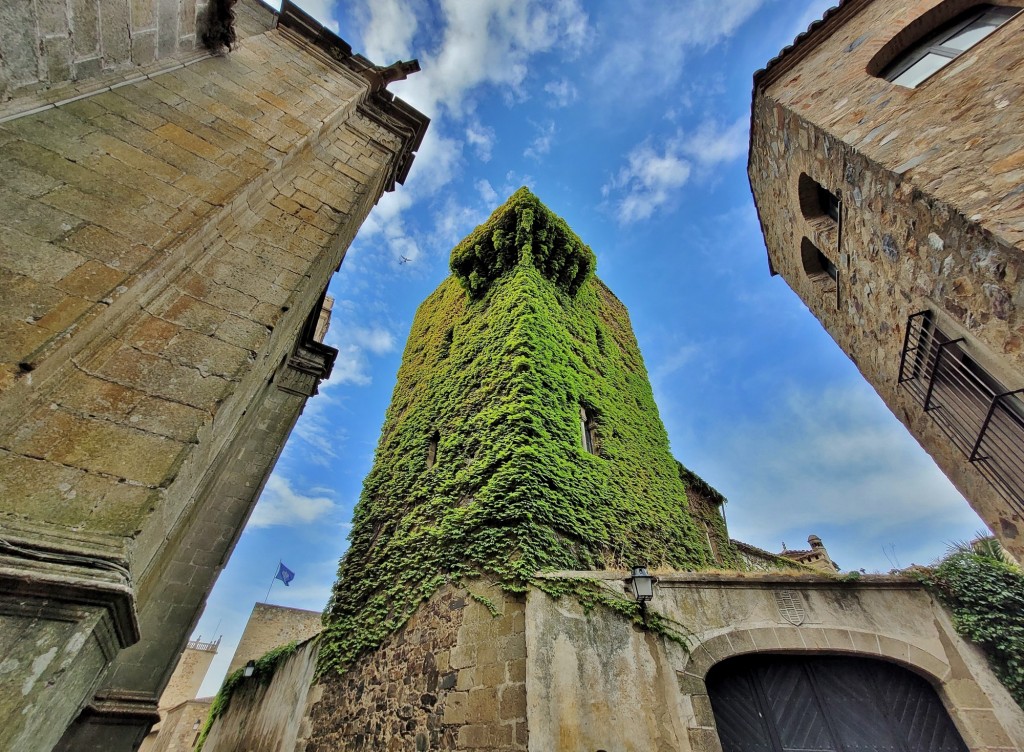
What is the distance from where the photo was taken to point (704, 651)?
5.04 meters

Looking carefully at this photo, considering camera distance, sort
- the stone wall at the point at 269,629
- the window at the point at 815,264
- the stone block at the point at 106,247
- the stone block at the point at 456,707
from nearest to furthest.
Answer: the stone block at the point at 106,247 < the stone block at the point at 456,707 < the window at the point at 815,264 < the stone wall at the point at 269,629

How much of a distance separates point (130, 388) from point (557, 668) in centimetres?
443

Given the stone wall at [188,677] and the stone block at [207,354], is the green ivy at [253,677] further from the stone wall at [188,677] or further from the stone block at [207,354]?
the stone wall at [188,677]

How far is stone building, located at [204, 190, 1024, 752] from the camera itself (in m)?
4.61

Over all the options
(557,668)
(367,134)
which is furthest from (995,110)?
(557,668)

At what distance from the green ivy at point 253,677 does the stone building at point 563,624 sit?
0.71ft

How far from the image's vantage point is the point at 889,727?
16.2 feet

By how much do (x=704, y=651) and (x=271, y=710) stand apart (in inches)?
324

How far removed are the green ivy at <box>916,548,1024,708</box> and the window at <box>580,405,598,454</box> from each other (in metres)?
4.66

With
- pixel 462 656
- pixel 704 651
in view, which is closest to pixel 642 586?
pixel 704 651

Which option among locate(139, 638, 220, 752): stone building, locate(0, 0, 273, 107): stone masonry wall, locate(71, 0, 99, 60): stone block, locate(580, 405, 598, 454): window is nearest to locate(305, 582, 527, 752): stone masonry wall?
locate(580, 405, 598, 454): window

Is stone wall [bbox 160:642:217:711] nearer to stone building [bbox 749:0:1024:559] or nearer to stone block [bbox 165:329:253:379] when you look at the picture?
stone block [bbox 165:329:253:379]

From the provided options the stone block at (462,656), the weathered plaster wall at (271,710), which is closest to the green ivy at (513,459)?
the stone block at (462,656)

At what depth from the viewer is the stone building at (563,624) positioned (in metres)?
4.61
